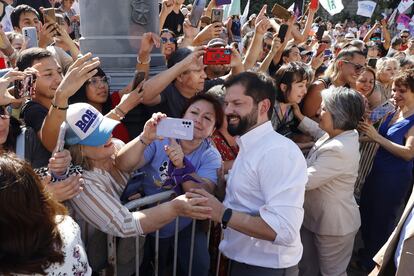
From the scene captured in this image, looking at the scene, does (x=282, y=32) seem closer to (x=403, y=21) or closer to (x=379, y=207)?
(x=379, y=207)

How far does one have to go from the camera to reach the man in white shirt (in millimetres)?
2070

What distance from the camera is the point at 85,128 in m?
2.23

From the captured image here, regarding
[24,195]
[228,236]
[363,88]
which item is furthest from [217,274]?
[363,88]

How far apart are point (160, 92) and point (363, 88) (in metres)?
2.42

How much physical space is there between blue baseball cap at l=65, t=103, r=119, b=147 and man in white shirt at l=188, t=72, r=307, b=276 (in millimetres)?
634

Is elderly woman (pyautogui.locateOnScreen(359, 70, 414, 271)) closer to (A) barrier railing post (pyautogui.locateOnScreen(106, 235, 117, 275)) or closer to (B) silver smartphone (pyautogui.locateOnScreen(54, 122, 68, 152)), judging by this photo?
(A) barrier railing post (pyautogui.locateOnScreen(106, 235, 117, 275))

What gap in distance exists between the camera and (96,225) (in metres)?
2.15

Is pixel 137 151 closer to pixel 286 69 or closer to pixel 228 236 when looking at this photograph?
pixel 228 236

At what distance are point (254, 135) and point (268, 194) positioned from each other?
368 millimetres

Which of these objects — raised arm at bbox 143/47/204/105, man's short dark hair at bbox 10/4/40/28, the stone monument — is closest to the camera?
raised arm at bbox 143/47/204/105

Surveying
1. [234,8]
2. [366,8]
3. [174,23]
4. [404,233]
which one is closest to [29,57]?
[404,233]

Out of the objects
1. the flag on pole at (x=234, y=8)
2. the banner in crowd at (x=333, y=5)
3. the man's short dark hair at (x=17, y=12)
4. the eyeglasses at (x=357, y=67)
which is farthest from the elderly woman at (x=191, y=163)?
the banner in crowd at (x=333, y=5)

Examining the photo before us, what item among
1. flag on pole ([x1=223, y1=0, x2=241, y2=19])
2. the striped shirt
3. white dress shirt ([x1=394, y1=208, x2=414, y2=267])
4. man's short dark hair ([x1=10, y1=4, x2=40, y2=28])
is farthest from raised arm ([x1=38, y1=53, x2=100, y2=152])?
flag on pole ([x1=223, y1=0, x2=241, y2=19])

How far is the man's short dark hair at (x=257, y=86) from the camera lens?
2.34m
